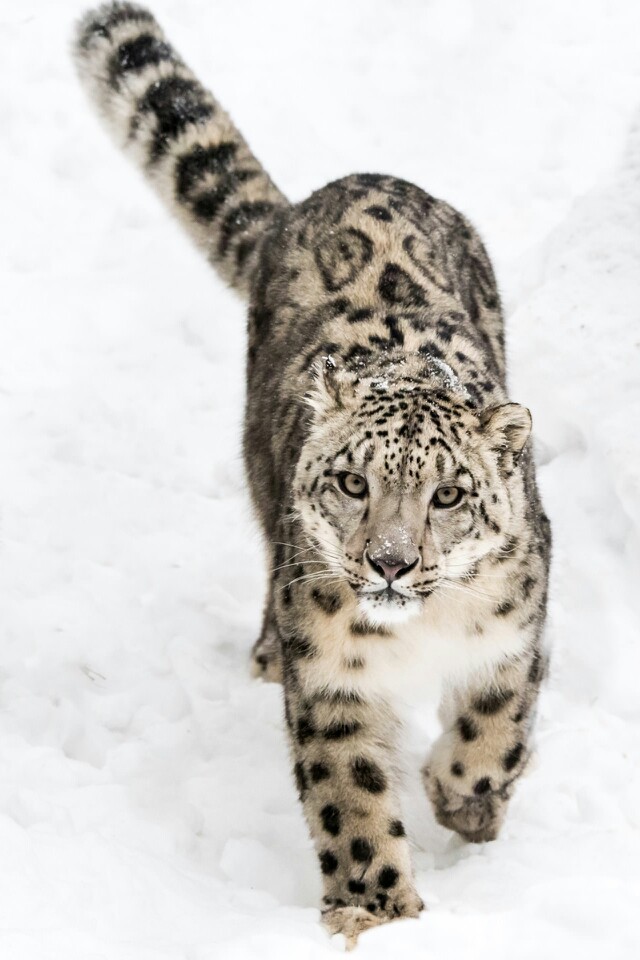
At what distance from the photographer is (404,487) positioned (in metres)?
4.40

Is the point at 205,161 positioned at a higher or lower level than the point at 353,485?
higher

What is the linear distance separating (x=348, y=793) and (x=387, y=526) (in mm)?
1089

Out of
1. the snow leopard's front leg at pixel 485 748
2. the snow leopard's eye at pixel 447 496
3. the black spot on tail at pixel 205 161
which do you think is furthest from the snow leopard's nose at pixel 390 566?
the black spot on tail at pixel 205 161

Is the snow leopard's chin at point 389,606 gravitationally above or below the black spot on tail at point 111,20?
below

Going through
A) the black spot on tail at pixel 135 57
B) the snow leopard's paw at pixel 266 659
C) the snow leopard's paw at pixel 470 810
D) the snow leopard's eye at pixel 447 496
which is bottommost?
the snow leopard's paw at pixel 470 810

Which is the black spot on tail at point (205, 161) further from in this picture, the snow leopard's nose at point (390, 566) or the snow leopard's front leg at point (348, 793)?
the snow leopard's nose at point (390, 566)

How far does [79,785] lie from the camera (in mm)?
5605

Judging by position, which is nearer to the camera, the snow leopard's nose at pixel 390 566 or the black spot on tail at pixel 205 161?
the snow leopard's nose at pixel 390 566

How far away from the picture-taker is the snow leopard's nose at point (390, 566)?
432cm

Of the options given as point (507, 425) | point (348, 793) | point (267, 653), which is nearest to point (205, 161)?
point (267, 653)

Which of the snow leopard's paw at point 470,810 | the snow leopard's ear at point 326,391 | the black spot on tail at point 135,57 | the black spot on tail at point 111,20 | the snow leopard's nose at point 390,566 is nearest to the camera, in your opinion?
the snow leopard's nose at point 390,566

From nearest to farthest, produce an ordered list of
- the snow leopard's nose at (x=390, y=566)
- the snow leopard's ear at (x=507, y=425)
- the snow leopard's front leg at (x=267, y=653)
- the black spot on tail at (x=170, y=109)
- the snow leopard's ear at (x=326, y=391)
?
the snow leopard's nose at (x=390, y=566)
the snow leopard's ear at (x=507, y=425)
the snow leopard's ear at (x=326, y=391)
the snow leopard's front leg at (x=267, y=653)
the black spot on tail at (x=170, y=109)

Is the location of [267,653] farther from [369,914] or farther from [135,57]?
[135,57]

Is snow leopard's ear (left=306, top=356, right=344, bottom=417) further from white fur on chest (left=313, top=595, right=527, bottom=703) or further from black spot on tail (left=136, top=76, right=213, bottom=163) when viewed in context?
black spot on tail (left=136, top=76, right=213, bottom=163)
